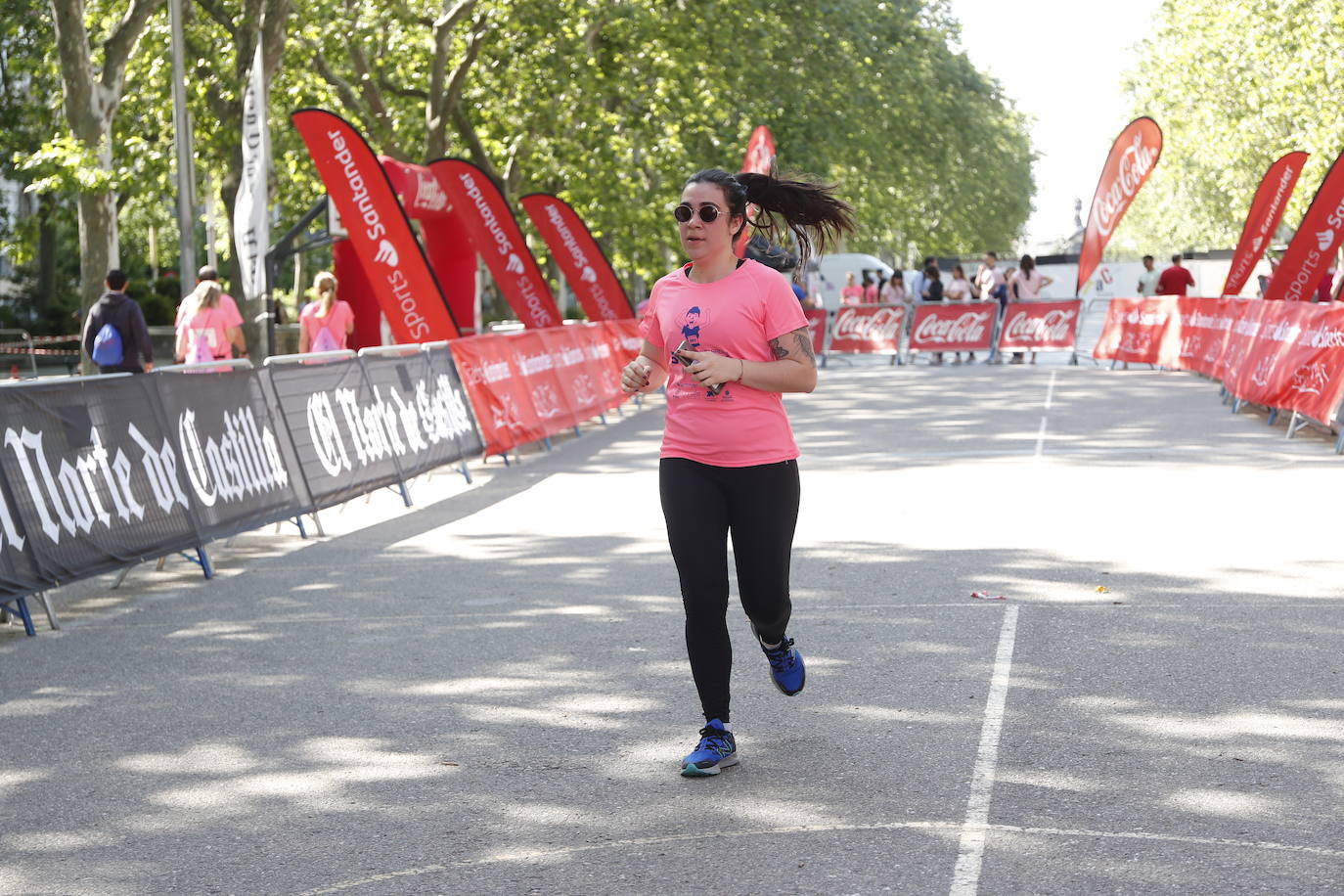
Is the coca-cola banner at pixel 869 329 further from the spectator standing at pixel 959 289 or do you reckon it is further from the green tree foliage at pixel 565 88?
the green tree foliage at pixel 565 88

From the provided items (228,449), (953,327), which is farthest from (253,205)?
(953,327)

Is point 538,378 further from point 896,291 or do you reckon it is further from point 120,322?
point 896,291

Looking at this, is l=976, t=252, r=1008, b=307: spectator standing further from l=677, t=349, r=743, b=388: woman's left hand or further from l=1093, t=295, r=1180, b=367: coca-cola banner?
l=677, t=349, r=743, b=388: woman's left hand

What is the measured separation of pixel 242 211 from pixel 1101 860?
16413mm

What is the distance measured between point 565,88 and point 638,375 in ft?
93.9

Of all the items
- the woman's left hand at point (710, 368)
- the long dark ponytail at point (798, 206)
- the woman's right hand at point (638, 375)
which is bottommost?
the woman's right hand at point (638, 375)

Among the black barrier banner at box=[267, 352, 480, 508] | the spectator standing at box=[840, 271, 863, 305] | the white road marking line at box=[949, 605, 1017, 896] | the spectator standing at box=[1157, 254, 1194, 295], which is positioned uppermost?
the white road marking line at box=[949, 605, 1017, 896]

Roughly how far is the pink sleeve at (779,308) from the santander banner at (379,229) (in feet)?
42.8

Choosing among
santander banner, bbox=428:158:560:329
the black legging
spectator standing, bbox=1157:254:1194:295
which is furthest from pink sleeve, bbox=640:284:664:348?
spectator standing, bbox=1157:254:1194:295

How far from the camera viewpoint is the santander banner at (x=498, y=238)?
80.5 feet

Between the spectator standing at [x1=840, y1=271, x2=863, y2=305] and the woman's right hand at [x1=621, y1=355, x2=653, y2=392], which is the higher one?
the woman's right hand at [x1=621, y1=355, x2=653, y2=392]

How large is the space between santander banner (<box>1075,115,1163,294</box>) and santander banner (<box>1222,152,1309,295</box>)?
281 cm

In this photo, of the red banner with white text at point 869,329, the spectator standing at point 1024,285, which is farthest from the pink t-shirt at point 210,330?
the spectator standing at point 1024,285

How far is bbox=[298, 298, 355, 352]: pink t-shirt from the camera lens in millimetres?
20031
